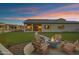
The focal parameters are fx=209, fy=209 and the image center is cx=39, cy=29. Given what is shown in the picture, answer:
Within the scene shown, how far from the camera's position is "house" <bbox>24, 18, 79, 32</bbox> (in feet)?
8.93

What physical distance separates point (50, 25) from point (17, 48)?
53 cm

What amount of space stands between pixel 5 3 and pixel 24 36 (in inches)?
19.5

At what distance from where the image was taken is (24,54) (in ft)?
8.95

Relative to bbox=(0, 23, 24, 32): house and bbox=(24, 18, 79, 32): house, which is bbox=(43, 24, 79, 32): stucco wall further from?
bbox=(0, 23, 24, 32): house

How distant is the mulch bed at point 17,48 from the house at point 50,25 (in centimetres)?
22

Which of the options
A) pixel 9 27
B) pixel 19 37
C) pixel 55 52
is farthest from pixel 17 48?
pixel 55 52

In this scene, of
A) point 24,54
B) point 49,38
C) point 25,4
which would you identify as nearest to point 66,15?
point 49,38

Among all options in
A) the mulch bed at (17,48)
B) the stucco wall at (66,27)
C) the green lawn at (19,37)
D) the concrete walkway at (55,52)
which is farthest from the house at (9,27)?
the concrete walkway at (55,52)

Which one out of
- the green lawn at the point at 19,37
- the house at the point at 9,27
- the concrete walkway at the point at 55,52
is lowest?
the concrete walkway at the point at 55,52

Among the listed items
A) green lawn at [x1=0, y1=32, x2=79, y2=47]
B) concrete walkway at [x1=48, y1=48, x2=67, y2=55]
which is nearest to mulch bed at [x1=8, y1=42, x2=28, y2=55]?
green lawn at [x1=0, y1=32, x2=79, y2=47]

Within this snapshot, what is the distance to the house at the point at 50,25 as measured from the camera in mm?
2723

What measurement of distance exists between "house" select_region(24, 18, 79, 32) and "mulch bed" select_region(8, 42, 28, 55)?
0.22 metres

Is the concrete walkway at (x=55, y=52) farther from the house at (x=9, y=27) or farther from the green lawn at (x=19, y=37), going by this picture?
the house at (x=9, y=27)

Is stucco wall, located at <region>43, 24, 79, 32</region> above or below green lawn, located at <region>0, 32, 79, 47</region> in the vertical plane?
above
